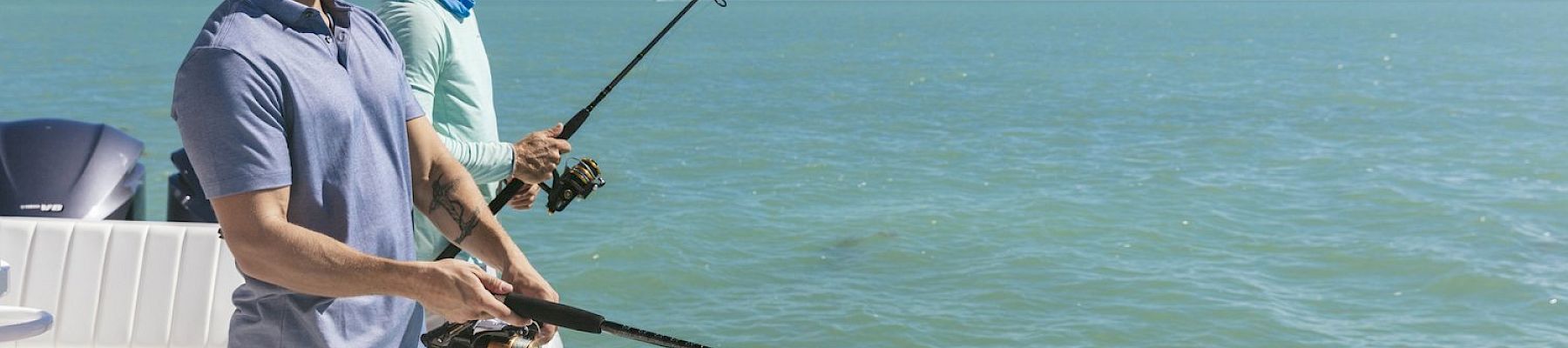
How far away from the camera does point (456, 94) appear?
298 cm

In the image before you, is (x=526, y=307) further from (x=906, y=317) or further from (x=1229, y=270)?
(x=1229, y=270)

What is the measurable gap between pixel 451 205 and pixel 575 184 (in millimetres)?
1450

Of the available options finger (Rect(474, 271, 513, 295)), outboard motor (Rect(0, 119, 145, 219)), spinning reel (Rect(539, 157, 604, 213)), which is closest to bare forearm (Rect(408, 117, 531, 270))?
finger (Rect(474, 271, 513, 295))

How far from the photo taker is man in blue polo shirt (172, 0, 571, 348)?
1.60m

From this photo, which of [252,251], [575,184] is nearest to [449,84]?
[575,184]

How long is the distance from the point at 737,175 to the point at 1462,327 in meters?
7.90

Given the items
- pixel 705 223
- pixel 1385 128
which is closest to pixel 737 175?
pixel 705 223

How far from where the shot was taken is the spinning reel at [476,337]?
2.07m

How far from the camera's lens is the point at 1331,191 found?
14.4m

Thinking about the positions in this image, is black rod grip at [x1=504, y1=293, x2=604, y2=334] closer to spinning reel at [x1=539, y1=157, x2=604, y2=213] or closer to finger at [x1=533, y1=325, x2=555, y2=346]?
finger at [x1=533, y1=325, x2=555, y2=346]

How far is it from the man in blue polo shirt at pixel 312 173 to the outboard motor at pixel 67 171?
3.46 meters

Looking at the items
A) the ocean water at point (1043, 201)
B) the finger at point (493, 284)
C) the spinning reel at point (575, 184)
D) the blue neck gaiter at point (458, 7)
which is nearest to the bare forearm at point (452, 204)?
the finger at point (493, 284)

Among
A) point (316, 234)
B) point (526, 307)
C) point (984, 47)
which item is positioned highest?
point (316, 234)

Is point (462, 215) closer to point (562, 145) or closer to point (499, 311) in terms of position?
point (499, 311)
